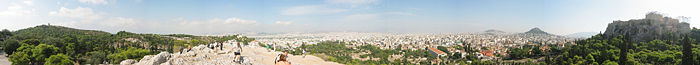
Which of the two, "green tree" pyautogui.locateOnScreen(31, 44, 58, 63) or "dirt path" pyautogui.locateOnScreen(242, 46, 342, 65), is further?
"green tree" pyautogui.locateOnScreen(31, 44, 58, 63)

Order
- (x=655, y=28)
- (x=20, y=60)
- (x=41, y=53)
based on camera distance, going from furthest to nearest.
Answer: (x=655, y=28) < (x=41, y=53) < (x=20, y=60)

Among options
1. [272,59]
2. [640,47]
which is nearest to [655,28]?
[640,47]

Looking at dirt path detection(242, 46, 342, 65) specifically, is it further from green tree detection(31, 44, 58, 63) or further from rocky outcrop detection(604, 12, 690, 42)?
rocky outcrop detection(604, 12, 690, 42)

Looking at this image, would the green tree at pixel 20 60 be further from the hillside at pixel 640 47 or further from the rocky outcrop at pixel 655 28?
the rocky outcrop at pixel 655 28

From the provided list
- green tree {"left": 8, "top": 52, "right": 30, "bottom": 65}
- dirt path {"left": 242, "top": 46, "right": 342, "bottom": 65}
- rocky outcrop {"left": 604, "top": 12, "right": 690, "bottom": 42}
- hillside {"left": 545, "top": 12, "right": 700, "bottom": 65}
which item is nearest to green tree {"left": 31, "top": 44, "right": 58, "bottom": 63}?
green tree {"left": 8, "top": 52, "right": 30, "bottom": 65}

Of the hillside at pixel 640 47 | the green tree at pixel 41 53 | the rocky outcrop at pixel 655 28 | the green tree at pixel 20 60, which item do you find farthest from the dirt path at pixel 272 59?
the rocky outcrop at pixel 655 28

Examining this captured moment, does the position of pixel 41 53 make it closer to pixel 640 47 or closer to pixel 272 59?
pixel 272 59

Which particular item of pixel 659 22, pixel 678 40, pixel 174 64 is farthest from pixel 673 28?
pixel 174 64

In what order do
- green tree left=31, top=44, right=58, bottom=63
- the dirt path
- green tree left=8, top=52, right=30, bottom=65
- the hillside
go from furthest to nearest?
the hillside → green tree left=31, top=44, right=58, bottom=63 → green tree left=8, top=52, right=30, bottom=65 → the dirt path

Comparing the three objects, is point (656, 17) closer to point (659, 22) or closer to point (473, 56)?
point (659, 22)
